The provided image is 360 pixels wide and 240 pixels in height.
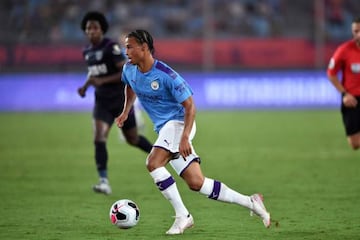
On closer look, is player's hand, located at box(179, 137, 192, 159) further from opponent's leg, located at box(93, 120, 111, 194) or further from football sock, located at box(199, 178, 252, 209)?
opponent's leg, located at box(93, 120, 111, 194)

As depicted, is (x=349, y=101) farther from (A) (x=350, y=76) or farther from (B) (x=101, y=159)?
(B) (x=101, y=159)

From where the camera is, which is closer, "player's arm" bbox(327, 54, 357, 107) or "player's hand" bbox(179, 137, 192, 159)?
"player's hand" bbox(179, 137, 192, 159)

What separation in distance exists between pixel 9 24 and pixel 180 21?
5.38 meters

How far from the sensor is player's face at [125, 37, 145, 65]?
805 cm

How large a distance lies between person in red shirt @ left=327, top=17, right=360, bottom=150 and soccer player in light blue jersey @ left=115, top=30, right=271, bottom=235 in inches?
169

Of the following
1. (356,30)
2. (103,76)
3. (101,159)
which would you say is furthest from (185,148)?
(356,30)

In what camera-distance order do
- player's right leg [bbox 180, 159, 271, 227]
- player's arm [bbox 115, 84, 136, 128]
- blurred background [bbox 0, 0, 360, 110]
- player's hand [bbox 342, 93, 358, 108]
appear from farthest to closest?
blurred background [bbox 0, 0, 360, 110] → player's hand [bbox 342, 93, 358, 108] → player's arm [bbox 115, 84, 136, 128] → player's right leg [bbox 180, 159, 271, 227]

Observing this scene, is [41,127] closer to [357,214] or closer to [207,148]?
[207,148]

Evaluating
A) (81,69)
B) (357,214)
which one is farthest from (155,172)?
(81,69)

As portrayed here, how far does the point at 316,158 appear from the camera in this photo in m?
15.3

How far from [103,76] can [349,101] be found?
11.3 ft

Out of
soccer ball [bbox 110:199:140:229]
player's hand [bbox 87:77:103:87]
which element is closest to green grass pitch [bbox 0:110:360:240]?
soccer ball [bbox 110:199:140:229]

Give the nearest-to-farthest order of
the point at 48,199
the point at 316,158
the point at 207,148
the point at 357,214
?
1. the point at 357,214
2. the point at 48,199
3. the point at 316,158
4. the point at 207,148

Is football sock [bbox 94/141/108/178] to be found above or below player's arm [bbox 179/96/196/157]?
below
